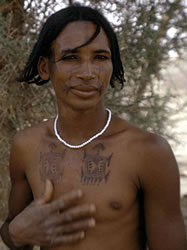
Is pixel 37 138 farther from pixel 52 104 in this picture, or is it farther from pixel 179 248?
pixel 52 104

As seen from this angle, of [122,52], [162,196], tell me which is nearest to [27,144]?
[162,196]

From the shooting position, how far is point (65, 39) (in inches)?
67.7

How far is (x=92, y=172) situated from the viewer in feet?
5.68

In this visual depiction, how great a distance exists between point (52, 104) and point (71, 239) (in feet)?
7.71

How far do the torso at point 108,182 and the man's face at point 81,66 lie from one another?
205 mm

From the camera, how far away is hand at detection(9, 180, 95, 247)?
1.58m

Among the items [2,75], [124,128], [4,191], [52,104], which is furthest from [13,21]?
[124,128]

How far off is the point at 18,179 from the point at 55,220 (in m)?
0.45

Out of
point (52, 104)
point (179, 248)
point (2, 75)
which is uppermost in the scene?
point (179, 248)

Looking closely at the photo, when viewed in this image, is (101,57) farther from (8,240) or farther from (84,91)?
(8,240)

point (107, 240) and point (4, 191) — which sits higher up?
point (107, 240)

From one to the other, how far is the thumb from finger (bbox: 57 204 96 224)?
113 mm

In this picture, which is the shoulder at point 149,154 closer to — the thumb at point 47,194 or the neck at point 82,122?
the neck at point 82,122

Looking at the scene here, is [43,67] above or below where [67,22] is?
below
